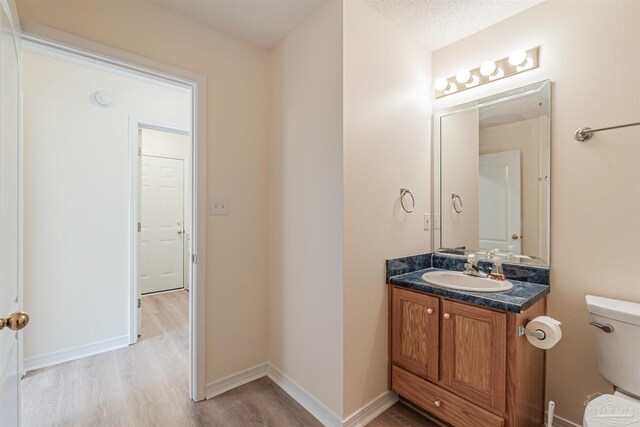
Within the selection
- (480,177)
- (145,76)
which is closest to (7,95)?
(145,76)

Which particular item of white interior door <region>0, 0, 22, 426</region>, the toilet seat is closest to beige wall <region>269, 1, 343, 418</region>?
the toilet seat

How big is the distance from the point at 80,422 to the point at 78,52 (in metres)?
2.07

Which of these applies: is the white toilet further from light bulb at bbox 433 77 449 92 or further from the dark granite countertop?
light bulb at bbox 433 77 449 92

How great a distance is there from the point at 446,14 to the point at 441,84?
17.4 inches

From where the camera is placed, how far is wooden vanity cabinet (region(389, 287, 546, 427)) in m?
1.35

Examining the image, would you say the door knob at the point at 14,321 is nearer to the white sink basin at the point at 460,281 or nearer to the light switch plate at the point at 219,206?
the light switch plate at the point at 219,206

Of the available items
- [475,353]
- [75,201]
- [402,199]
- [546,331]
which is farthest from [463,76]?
[75,201]

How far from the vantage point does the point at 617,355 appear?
4.29 ft

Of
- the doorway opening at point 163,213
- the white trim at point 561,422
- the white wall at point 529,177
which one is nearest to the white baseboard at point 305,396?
the white trim at point 561,422

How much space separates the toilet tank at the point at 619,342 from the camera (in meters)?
1.25

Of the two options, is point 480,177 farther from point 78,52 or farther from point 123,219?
point 123,219

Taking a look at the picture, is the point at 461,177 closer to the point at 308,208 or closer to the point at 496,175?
the point at 496,175

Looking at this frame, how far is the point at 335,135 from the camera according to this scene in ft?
5.43

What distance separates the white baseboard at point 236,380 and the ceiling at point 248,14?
239 cm
